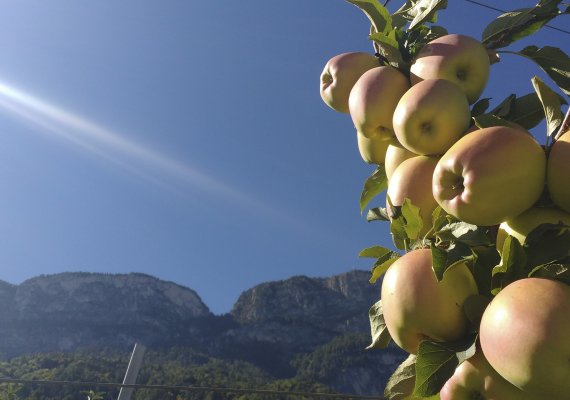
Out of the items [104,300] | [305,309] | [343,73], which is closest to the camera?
[343,73]

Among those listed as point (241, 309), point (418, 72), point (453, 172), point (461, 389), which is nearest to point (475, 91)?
point (418, 72)

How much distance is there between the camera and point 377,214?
0.92 metres

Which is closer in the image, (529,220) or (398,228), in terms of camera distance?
(529,220)

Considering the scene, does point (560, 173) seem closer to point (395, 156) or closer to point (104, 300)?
point (395, 156)

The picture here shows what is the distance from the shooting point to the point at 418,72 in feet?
2.67

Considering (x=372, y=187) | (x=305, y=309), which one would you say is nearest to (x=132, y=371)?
(x=372, y=187)

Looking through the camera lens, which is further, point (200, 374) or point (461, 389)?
point (200, 374)

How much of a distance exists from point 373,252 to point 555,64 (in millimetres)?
390

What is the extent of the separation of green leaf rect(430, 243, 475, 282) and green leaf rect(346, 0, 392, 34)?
0.52 m

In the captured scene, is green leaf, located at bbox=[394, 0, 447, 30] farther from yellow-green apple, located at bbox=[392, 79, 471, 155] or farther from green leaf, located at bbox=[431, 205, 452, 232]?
green leaf, located at bbox=[431, 205, 452, 232]

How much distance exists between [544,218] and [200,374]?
130 ft

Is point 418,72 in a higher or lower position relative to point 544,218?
higher

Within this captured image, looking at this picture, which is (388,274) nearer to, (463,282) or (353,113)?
(463,282)

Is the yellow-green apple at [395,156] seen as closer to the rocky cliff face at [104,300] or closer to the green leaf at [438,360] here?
the green leaf at [438,360]
